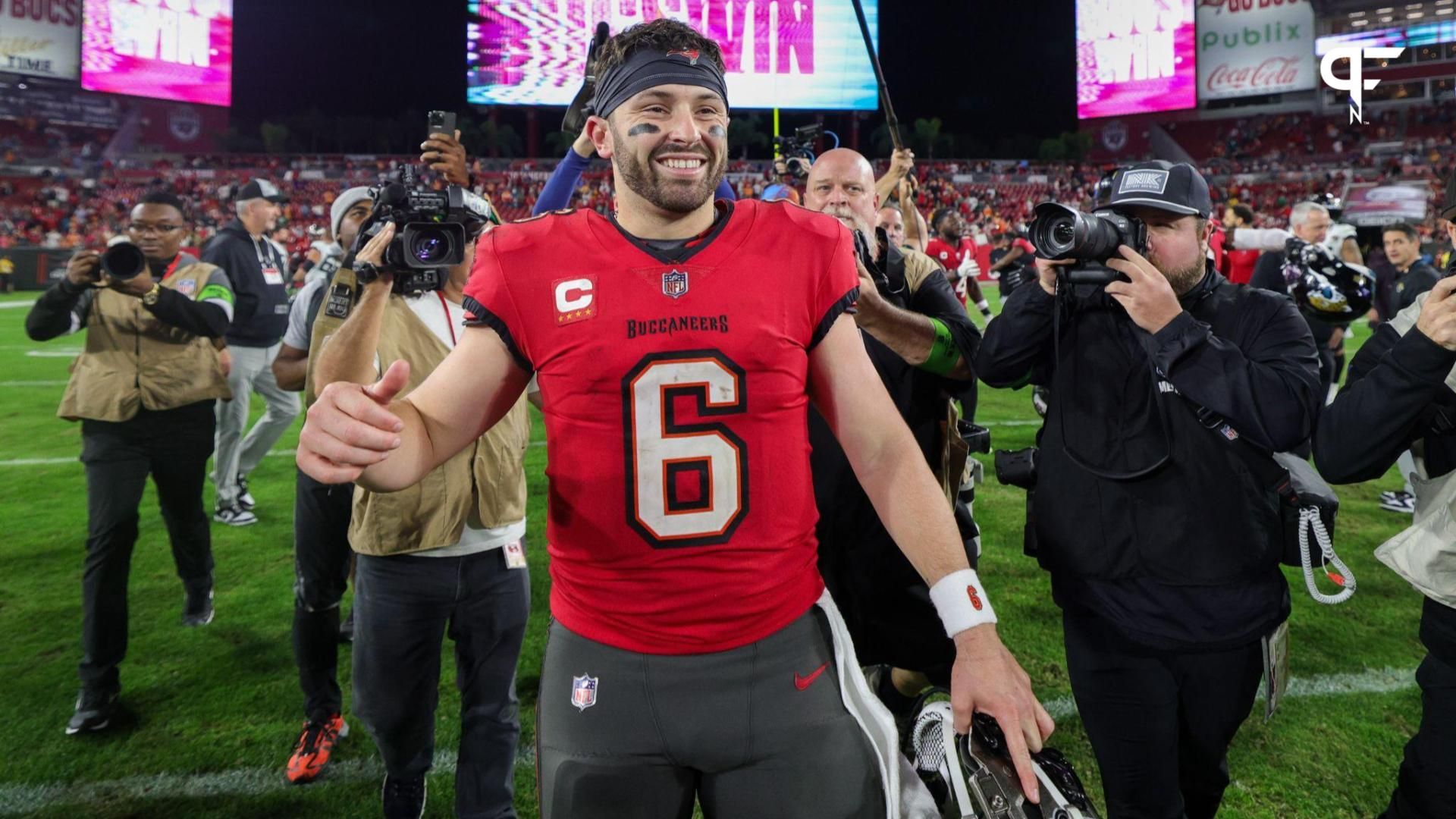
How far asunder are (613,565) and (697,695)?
28cm

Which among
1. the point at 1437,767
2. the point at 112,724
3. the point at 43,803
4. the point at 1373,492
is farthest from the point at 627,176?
the point at 1373,492

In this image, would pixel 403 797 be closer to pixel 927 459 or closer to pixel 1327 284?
pixel 927 459

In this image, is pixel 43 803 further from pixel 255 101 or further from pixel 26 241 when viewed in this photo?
pixel 255 101

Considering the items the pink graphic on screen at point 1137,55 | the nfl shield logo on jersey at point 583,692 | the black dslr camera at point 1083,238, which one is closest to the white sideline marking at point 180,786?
the nfl shield logo on jersey at point 583,692

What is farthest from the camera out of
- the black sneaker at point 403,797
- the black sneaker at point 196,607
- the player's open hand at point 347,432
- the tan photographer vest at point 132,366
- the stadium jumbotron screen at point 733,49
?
the stadium jumbotron screen at point 733,49

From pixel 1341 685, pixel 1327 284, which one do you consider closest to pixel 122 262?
pixel 1327 284

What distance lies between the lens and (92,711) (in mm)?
3656

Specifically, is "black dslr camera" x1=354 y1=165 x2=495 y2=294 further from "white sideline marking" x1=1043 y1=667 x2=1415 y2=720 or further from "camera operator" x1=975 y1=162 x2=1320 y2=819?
"white sideline marking" x1=1043 y1=667 x2=1415 y2=720

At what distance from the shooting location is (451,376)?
1720 mm

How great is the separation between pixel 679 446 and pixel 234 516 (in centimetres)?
594

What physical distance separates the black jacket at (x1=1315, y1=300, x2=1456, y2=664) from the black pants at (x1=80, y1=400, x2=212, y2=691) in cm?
423

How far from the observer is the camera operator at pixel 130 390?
371cm

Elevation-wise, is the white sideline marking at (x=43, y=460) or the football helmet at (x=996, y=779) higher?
the white sideline marking at (x=43, y=460)

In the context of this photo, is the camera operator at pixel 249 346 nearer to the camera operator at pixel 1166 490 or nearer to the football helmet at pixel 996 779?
the camera operator at pixel 1166 490
